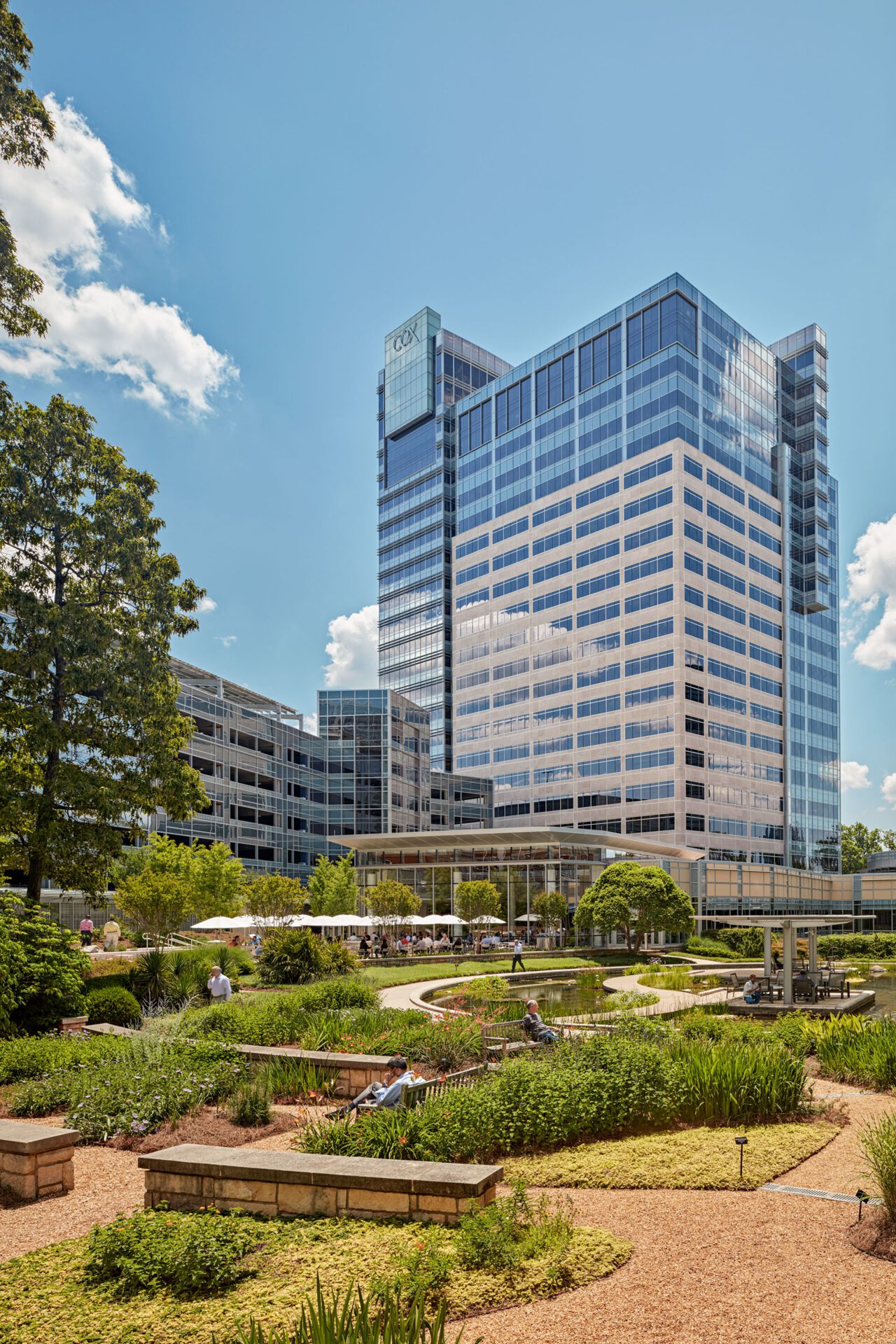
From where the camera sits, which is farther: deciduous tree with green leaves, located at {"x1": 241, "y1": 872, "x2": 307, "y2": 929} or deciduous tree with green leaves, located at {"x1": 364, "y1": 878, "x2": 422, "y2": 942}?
deciduous tree with green leaves, located at {"x1": 364, "y1": 878, "x2": 422, "y2": 942}

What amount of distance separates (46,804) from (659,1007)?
673 inches

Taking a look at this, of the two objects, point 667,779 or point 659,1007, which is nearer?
point 659,1007

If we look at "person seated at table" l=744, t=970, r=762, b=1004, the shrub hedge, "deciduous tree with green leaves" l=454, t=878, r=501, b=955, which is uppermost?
"person seated at table" l=744, t=970, r=762, b=1004

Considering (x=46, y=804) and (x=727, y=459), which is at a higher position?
(x=727, y=459)

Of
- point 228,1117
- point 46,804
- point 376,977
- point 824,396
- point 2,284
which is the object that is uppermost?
point 824,396

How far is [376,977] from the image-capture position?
33.6 meters

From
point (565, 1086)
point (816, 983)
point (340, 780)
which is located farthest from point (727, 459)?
point (565, 1086)

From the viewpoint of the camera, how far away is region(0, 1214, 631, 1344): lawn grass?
260 inches

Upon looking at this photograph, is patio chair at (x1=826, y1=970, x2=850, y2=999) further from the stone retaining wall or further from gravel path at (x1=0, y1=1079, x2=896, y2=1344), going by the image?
gravel path at (x1=0, y1=1079, x2=896, y2=1344)

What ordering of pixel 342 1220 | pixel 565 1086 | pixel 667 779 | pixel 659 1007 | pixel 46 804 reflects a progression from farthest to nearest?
pixel 667 779
pixel 659 1007
pixel 46 804
pixel 565 1086
pixel 342 1220

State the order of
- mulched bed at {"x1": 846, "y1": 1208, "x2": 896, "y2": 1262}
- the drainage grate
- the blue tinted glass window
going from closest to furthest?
mulched bed at {"x1": 846, "y1": 1208, "x2": 896, "y2": 1262}
the drainage grate
the blue tinted glass window

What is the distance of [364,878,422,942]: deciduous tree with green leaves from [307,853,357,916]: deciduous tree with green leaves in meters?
11.6

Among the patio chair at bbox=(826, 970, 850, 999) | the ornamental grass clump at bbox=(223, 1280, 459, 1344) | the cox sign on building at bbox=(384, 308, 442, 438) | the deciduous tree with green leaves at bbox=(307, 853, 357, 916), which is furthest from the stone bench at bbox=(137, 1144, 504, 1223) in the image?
the cox sign on building at bbox=(384, 308, 442, 438)

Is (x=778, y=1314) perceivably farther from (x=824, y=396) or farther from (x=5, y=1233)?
(x=824, y=396)
